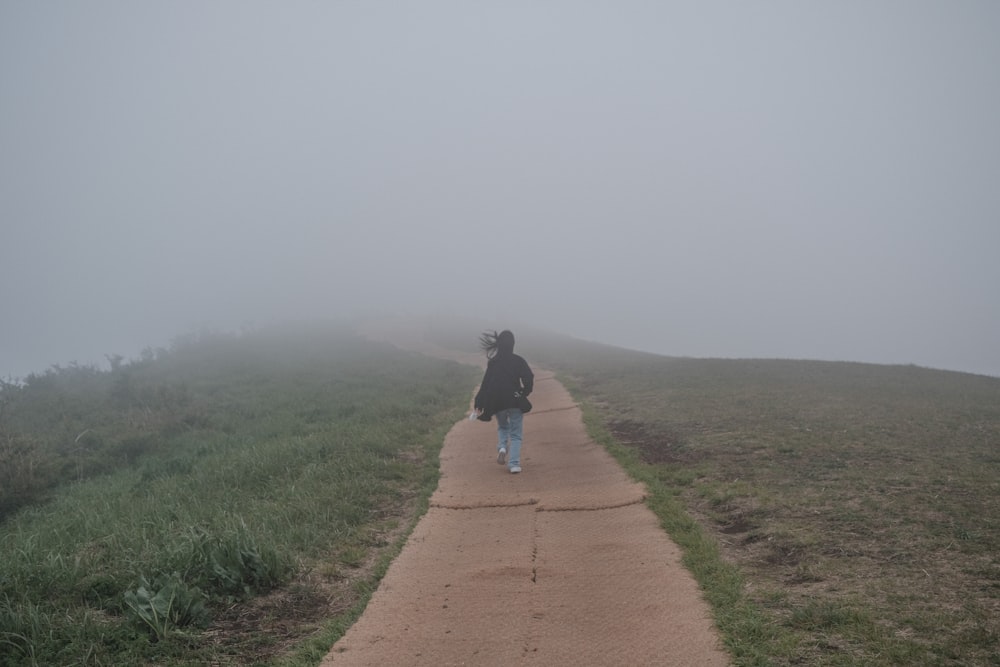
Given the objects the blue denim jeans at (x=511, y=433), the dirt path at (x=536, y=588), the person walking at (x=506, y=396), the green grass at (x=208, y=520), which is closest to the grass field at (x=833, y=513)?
the dirt path at (x=536, y=588)

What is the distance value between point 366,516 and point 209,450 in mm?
7286

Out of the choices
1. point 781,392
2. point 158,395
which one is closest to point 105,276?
point 158,395

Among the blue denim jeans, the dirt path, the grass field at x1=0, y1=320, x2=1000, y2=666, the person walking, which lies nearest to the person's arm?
the person walking

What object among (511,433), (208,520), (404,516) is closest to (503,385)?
(511,433)

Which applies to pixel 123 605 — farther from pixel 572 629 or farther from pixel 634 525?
pixel 634 525

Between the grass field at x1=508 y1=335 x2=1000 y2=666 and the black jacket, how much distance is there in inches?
91.9

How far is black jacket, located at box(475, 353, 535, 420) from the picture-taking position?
34.7 feet

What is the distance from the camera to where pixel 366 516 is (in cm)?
819

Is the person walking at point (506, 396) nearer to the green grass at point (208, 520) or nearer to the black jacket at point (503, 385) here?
the black jacket at point (503, 385)

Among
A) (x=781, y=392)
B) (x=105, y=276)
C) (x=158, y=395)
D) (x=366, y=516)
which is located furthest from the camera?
(x=105, y=276)

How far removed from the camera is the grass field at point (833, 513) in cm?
448

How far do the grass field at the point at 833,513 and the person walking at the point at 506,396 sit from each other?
208cm

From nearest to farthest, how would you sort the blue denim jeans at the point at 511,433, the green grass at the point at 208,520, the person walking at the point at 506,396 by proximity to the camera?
the green grass at the point at 208,520
the blue denim jeans at the point at 511,433
the person walking at the point at 506,396

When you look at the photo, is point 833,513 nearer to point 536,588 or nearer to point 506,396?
point 536,588
